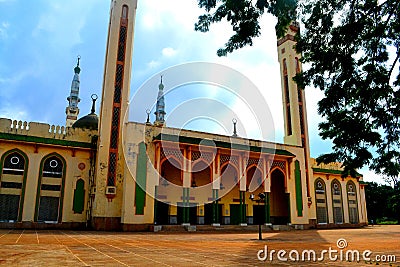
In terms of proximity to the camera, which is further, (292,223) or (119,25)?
(292,223)

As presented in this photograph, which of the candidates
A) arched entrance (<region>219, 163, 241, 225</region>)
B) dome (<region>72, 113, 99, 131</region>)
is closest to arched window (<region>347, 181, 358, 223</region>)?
arched entrance (<region>219, 163, 241, 225</region>)

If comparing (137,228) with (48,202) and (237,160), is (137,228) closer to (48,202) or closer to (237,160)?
(48,202)

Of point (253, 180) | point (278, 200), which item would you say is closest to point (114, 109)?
point (253, 180)

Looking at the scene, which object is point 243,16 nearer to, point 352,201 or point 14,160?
point 14,160

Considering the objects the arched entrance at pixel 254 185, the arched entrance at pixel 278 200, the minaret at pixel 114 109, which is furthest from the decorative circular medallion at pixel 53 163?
the arched entrance at pixel 278 200

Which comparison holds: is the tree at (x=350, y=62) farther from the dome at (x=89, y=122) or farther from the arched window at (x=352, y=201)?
the arched window at (x=352, y=201)

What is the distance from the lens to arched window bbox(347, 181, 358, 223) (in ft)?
84.1

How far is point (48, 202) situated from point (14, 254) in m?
11.9

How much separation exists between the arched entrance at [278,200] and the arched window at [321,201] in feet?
9.76

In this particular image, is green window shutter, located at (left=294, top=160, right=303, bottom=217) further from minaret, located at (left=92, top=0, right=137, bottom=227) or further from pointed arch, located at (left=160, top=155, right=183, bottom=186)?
minaret, located at (left=92, top=0, right=137, bottom=227)

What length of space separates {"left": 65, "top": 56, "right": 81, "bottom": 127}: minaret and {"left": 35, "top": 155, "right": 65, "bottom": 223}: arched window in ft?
45.6

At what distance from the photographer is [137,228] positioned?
53.2ft

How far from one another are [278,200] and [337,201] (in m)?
5.60

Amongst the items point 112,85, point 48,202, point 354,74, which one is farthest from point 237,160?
point 354,74
